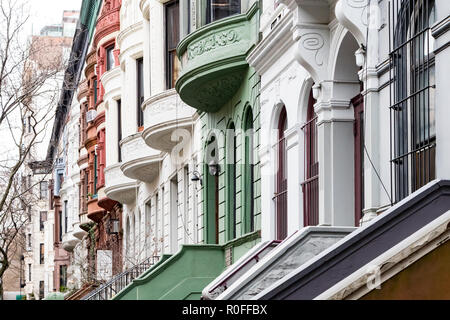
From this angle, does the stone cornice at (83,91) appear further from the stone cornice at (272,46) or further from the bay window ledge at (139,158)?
the stone cornice at (272,46)

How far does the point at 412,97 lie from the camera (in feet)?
38.6

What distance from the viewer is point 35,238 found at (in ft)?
322

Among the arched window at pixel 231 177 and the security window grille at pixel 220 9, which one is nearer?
the security window grille at pixel 220 9

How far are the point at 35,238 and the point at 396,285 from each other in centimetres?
9132

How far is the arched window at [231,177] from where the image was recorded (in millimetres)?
21984

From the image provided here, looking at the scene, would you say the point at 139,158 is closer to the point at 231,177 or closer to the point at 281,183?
the point at 231,177

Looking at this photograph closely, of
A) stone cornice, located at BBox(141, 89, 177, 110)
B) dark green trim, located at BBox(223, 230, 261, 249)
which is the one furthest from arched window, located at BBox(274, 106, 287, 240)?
stone cornice, located at BBox(141, 89, 177, 110)

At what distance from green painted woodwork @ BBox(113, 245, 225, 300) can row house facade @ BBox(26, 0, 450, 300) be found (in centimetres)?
3

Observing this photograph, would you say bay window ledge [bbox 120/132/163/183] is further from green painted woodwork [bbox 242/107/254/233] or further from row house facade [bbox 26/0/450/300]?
green painted woodwork [bbox 242/107/254/233]

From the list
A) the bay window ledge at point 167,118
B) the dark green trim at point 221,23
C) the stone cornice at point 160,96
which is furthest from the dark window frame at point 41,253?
the dark green trim at point 221,23

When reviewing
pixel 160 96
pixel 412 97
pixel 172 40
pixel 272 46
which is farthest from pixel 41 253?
pixel 412 97

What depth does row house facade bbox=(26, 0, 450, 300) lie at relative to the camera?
954cm

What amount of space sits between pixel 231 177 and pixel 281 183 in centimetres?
425

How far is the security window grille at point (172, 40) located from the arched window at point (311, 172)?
11145mm
